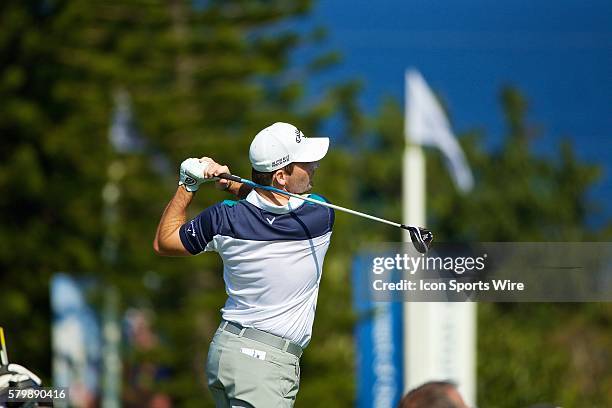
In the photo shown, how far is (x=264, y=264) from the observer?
5.17 meters

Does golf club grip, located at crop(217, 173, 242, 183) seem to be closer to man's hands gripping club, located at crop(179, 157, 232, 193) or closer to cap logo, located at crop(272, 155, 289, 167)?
man's hands gripping club, located at crop(179, 157, 232, 193)

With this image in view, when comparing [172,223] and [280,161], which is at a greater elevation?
[280,161]

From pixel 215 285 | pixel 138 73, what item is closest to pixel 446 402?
pixel 138 73

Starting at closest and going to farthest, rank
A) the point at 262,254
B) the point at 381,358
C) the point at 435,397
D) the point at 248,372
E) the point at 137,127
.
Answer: the point at 435,397, the point at 248,372, the point at 262,254, the point at 381,358, the point at 137,127

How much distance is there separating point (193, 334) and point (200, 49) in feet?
16.6

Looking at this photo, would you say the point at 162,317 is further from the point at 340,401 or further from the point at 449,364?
the point at 449,364

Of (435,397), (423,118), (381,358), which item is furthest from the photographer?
(423,118)

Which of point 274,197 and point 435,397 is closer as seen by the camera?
point 435,397

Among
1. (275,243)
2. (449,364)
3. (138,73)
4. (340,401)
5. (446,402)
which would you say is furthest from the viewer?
(340,401)

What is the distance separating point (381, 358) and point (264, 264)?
849 centimetres

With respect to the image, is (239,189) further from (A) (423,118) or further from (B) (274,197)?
(A) (423,118)

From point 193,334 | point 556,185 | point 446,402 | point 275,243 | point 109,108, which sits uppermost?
point 556,185

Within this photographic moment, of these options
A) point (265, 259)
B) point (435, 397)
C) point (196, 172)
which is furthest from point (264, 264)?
point (435, 397)

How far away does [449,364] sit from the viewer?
43.4 feet
